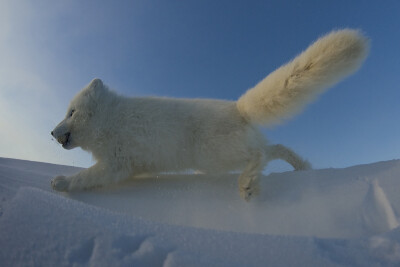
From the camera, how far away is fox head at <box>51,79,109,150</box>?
9.81ft

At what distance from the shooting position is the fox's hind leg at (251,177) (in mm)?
2324

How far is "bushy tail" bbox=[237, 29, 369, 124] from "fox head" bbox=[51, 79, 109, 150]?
67.0 inches

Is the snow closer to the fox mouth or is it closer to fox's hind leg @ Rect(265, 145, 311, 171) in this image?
the fox mouth

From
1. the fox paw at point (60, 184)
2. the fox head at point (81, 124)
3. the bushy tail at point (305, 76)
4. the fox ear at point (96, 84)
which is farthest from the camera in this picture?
the fox ear at point (96, 84)

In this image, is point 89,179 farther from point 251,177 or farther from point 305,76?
point 305,76

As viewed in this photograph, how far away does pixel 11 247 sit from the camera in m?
1.03

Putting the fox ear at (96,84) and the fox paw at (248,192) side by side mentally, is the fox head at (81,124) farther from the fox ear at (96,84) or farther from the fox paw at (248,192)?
the fox paw at (248,192)

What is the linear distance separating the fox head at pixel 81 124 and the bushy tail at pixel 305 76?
170cm

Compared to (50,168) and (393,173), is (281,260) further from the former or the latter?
(50,168)

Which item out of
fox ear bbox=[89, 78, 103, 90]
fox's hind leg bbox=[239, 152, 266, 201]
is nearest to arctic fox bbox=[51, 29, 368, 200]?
fox's hind leg bbox=[239, 152, 266, 201]

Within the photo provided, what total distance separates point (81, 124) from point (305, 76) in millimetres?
2389

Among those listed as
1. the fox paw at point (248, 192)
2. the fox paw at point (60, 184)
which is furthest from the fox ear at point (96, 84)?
the fox paw at point (248, 192)

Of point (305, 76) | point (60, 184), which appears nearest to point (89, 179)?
point (60, 184)

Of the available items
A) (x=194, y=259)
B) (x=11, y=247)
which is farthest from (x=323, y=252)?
(x=11, y=247)
